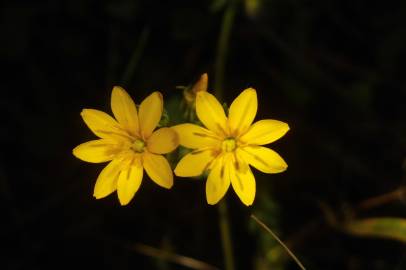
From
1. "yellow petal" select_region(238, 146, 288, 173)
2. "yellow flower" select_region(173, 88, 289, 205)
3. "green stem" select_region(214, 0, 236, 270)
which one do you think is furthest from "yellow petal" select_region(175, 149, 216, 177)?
"green stem" select_region(214, 0, 236, 270)

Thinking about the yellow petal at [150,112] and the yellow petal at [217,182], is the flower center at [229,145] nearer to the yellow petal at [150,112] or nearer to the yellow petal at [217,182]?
the yellow petal at [217,182]

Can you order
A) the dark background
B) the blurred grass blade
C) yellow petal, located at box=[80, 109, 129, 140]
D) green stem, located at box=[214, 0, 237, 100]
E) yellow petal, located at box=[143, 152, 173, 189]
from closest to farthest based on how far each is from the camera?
yellow petal, located at box=[143, 152, 173, 189] → yellow petal, located at box=[80, 109, 129, 140] → the blurred grass blade → green stem, located at box=[214, 0, 237, 100] → the dark background

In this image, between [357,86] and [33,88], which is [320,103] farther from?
[33,88]

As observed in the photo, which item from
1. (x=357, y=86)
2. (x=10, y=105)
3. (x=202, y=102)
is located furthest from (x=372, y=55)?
(x=10, y=105)

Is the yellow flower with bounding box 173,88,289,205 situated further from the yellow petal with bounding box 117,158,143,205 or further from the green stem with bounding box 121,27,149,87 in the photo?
the green stem with bounding box 121,27,149,87

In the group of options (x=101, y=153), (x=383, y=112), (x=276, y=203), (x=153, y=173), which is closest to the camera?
(x=153, y=173)

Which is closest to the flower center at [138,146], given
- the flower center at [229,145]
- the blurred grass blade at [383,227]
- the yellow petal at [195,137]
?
the yellow petal at [195,137]
